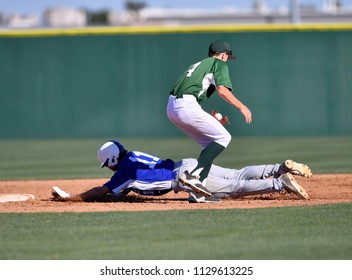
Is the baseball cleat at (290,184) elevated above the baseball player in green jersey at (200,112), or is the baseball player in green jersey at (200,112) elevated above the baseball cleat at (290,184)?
the baseball player in green jersey at (200,112)

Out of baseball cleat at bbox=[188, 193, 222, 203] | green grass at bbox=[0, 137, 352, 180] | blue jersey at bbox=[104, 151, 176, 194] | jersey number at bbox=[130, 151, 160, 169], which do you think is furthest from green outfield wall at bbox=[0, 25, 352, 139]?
baseball cleat at bbox=[188, 193, 222, 203]

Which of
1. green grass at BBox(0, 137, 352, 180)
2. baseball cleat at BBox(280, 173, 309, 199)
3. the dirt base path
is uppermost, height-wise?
baseball cleat at BBox(280, 173, 309, 199)

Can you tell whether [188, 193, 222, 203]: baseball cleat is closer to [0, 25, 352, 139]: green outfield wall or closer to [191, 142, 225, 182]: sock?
[191, 142, 225, 182]: sock

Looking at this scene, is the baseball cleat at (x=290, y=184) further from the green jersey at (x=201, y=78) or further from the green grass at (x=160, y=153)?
the green grass at (x=160, y=153)

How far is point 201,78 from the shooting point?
28.2 ft

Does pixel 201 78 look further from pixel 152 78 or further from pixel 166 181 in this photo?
pixel 152 78

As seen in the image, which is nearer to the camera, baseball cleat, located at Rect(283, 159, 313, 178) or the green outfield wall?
baseball cleat, located at Rect(283, 159, 313, 178)

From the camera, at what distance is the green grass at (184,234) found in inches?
238

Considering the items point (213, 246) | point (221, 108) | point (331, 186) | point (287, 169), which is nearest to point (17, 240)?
point (213, 246)

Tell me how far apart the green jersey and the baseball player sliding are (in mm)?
754

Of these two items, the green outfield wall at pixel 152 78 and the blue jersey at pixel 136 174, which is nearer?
the blue jersey at pixel 136 174

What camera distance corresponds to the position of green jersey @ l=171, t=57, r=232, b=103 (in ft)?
28.0

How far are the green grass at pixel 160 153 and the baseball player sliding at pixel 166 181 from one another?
3280 millimetres

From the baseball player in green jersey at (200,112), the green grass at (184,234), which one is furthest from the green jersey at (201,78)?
the green grass at (184,234)
